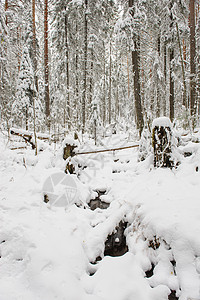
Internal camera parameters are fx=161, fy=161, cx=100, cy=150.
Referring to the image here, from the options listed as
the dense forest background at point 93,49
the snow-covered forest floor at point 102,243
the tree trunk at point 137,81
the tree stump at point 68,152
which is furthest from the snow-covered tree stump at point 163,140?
the tree trunk at point 137,81

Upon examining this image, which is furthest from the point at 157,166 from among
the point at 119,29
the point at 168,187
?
the point at 119,29

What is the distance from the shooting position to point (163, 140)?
4238 mm

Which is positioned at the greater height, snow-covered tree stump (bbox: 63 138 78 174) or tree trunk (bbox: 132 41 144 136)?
tree trunk (bbox: 132 41 144 136)

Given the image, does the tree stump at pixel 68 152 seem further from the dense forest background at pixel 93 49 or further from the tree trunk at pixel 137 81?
the tree trunk at pixel 137 81

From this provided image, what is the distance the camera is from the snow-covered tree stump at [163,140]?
4.20 metres

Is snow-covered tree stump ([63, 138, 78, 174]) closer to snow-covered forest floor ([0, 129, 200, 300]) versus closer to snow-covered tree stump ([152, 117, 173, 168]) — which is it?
snow-covered forest floor ([0, 129, 200, 300])

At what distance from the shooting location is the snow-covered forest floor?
6.11 ft

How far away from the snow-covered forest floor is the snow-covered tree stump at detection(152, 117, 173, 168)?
0.33 m

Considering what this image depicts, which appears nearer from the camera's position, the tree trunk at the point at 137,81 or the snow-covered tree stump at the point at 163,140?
the snow-covered tree stump at the point at 163,140

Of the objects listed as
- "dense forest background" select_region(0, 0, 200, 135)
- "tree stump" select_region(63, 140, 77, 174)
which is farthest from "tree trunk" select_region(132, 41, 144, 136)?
"tree stump" select_region(63, 140, 77, 174)

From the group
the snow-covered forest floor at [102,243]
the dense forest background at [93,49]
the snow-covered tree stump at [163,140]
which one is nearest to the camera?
the snow-covered forest floor at [102,243]

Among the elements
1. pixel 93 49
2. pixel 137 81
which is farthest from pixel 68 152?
pixel 93 49

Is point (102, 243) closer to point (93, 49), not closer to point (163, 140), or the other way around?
point (163, 140)

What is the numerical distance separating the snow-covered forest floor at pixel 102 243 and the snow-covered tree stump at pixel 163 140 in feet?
1.07
